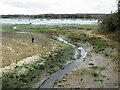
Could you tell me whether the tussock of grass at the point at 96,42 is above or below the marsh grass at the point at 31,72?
above

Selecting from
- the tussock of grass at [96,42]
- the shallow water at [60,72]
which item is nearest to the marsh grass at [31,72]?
the shallow water at [60,72]

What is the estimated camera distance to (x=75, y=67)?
29.1 m

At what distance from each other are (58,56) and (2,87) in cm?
1510

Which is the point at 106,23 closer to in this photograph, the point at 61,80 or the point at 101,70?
the point at 101,70

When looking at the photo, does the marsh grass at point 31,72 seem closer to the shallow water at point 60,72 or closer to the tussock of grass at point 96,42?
the shallow water at point 60,72

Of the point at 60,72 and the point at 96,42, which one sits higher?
the point at 96,42

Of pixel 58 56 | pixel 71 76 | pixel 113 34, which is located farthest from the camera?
pixel 113 34

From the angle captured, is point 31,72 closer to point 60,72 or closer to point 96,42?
point 60,72

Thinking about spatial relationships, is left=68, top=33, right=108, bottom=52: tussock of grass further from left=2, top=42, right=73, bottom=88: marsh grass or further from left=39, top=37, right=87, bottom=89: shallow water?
left=2, top=42, right=73, bottom=88: marsh grass

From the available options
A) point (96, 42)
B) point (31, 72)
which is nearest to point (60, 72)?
point (31, 72)

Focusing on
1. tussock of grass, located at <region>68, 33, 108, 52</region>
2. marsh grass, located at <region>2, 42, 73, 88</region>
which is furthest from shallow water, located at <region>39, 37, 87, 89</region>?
tussock of grass, located at <region>68, 33, 108, 52</region>

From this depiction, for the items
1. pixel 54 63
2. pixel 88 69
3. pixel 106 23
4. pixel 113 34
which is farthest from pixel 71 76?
pixel 106 23

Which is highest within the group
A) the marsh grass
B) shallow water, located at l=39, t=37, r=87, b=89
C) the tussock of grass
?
the tussock of grass

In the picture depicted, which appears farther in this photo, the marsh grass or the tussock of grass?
the tussock of grass
